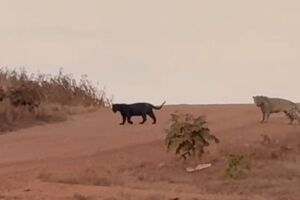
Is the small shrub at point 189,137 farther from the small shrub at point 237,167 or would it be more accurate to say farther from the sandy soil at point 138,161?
the small shrub at point 237,167

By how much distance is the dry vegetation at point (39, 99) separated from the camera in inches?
977

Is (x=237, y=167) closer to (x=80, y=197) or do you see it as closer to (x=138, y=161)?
(x=138, y=161)

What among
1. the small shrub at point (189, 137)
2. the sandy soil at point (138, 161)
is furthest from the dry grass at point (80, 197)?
the small shrub at point (189, 137)

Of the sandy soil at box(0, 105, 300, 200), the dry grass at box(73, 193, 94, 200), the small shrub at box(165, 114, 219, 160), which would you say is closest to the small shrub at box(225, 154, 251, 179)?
the sandy soil at box(0, 105, 300, 200)

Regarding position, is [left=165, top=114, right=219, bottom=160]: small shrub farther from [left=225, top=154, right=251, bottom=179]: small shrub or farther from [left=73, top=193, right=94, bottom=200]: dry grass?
[left=73, top=193, right=94, bottom=200]: dry grass

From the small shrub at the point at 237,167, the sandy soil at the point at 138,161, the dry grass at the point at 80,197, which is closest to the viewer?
the dry grass at the point at 80,197

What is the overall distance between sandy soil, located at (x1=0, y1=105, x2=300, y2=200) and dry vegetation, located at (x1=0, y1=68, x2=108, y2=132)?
71 centimetres

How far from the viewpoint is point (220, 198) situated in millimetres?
14242

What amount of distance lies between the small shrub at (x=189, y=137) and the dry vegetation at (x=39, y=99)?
6.13m

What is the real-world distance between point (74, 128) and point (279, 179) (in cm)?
846

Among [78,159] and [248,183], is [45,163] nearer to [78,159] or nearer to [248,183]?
[78,159]

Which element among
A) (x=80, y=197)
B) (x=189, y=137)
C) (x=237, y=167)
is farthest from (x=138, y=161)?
(x=80, y=197)

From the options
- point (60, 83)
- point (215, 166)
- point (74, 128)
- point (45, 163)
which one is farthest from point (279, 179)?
point (60, 83)

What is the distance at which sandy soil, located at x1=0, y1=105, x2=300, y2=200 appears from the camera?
1498 cm
